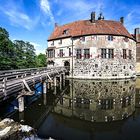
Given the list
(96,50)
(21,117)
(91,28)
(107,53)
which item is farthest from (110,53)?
(21,117)

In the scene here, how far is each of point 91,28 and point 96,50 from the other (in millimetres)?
4347

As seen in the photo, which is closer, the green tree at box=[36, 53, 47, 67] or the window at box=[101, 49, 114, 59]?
the window at box=[101, 49, 114, 59]

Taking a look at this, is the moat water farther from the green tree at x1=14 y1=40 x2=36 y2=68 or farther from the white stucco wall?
the green tree at x1=14 y1=40 x2=36 y2=68

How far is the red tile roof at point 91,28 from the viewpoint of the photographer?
29128mm

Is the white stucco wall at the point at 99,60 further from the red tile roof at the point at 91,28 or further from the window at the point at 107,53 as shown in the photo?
the red tile roof at the point at 91,28

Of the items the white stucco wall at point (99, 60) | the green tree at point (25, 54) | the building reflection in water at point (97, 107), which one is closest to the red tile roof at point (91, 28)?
the white stucco wall at point (99, 60)

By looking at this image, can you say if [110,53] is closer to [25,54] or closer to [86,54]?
[86,54]

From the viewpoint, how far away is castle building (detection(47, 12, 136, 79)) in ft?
93.8

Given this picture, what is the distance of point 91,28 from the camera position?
97.5ft

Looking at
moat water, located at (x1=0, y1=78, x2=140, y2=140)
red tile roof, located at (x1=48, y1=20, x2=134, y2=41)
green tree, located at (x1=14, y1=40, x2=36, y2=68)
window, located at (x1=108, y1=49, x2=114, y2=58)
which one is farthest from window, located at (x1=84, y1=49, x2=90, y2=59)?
moat water, located at (x1=0, y1=78, x2=140, y2=140)

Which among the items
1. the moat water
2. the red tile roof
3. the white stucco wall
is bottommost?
the moat water

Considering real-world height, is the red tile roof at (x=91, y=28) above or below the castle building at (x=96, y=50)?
above

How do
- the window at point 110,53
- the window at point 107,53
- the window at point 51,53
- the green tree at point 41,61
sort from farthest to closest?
the green tree at point 41,61, the window at point 51,53, the window at point 110,53, the window at point 107,53

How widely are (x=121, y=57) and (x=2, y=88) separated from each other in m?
25.0
